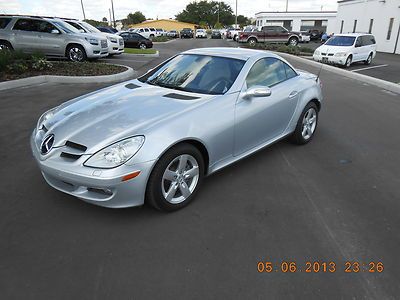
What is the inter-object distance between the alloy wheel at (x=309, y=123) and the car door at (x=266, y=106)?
507 millimetres

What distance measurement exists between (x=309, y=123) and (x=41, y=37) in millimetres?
11520

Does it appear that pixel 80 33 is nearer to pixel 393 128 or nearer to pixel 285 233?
pixel 393 128

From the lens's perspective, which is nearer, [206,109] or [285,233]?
[285,233]

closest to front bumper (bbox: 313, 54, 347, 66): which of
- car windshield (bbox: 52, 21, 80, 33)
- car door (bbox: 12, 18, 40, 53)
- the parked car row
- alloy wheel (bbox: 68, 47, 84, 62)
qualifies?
the parked car row

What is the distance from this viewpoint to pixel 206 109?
3389 millimetres

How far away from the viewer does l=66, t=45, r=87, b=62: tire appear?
42.1 ft

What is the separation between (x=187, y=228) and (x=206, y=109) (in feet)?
4.04

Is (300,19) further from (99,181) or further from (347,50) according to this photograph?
(99,181)

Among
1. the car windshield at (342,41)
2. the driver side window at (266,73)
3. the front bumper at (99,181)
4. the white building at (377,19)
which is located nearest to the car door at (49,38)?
the driver side window at (266,73)

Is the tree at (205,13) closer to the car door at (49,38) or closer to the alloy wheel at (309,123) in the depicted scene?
the car door at (49,38)

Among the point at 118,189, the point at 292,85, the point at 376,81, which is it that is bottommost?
the point at 376,81

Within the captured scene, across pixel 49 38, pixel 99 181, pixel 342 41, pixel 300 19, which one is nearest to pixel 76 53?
pixel 49 38

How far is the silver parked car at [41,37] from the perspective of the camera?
494 inches

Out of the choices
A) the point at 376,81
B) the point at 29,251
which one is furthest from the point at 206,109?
the point at 376,81
